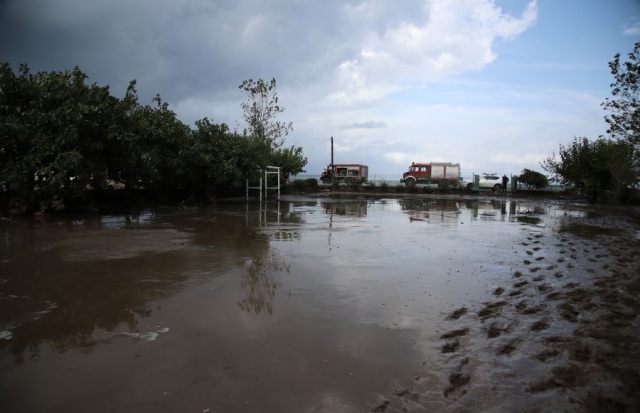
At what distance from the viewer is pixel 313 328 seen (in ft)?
15.1

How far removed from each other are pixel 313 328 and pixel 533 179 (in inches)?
1581

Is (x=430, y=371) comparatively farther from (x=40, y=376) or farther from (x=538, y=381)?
(x=40, y=376)

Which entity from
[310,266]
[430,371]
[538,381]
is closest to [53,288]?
[310,266]

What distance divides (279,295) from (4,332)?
3.07 metres

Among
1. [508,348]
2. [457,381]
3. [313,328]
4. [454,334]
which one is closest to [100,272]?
[313,328]

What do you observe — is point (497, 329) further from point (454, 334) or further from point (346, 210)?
point (346, 210)

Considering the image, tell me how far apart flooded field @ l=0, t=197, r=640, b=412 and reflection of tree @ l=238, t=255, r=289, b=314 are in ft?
0.12

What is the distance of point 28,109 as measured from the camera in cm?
1356

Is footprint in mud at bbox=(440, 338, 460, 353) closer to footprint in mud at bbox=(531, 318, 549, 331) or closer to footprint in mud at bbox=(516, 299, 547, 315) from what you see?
footprint in mud at bbox=(531, 318, 549, 331)

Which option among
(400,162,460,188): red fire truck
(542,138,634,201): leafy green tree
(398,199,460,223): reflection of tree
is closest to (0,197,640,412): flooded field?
(398,199,460,223): reflection of tree

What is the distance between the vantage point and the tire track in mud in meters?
3.23

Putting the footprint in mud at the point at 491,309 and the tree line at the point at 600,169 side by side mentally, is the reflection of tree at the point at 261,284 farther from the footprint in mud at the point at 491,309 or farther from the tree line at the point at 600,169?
the tree line at the point at 600,169

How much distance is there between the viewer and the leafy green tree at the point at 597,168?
25016 millimetres

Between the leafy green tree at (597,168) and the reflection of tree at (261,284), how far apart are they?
23.9m
